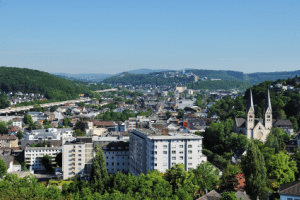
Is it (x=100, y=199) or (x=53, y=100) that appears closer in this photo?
(x=100, y=199)

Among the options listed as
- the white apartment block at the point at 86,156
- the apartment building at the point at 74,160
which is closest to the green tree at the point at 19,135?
the white apartment block at the point at 86,156

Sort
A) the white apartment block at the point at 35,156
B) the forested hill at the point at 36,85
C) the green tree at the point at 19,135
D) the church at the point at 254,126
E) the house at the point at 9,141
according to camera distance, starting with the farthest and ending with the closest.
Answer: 1. the forested hill at the point at 36,85
2. the green tree at the point at 19,135
3. the house at the point at 9,141
4. the church at the point at 254,126
5. the white apartment block at the point at 35,156

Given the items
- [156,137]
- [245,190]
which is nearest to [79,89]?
[156,137]

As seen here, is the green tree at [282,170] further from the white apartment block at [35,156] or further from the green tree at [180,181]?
the white apartment block at [35,156]

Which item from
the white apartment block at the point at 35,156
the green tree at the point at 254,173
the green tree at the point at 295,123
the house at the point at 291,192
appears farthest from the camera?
the green tree at the point at 295,123

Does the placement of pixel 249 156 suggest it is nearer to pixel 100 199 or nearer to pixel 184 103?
pixel 100 199

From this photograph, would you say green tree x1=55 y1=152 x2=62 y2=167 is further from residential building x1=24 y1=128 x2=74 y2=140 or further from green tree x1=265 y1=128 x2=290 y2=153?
green tree x1=265 y1=128 x2=290 y2=153

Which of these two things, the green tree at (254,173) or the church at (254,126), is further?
the church at (254,126)
